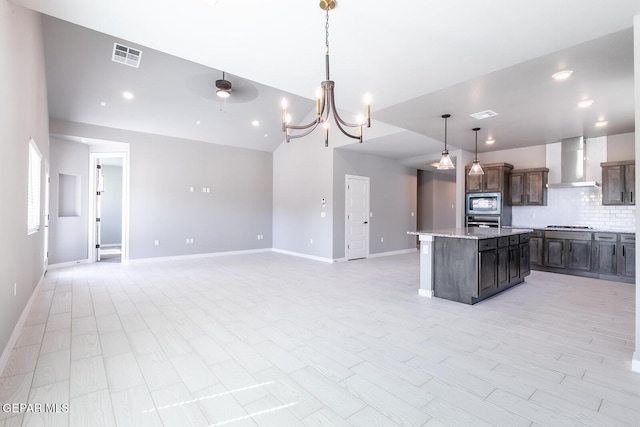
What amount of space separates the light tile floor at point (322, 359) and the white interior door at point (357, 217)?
3188 millimetres

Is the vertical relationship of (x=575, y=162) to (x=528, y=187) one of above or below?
above

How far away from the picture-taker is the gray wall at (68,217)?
6.32 m

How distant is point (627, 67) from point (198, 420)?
4.95 meters

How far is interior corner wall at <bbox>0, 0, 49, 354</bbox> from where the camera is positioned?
7.82 ft

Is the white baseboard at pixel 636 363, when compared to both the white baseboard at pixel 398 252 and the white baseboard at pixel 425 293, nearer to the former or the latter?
the white baseboard at pixel 425 293

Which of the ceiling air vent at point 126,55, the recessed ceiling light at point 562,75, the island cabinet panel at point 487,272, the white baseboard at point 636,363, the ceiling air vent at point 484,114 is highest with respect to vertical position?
the ceiling air vent at point 126,55

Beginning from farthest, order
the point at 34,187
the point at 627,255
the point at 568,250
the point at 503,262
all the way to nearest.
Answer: the point at 568,250 → the point at 627,255 → the point at 503,262 → the point at 34,187

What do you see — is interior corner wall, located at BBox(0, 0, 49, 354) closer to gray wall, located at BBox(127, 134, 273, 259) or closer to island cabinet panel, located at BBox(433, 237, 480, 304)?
gray wall, located at BBox(127, 134, 273, 259)

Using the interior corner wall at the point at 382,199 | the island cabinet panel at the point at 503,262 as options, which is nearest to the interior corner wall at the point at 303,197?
the interior corner wall at the point at 382,199

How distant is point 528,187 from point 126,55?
812cm

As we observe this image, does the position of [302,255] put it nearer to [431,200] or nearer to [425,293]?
[425,293]

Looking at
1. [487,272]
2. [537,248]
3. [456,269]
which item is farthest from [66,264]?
[537,248]

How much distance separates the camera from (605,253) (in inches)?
212

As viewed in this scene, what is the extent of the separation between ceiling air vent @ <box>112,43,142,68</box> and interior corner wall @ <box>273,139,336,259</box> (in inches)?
160
